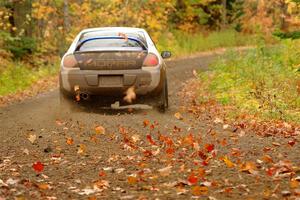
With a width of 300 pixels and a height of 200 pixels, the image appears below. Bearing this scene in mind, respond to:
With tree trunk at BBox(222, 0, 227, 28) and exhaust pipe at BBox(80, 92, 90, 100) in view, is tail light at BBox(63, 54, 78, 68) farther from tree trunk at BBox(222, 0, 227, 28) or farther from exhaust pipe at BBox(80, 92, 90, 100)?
tree trunk at BBox(222, 0, 227, 28)

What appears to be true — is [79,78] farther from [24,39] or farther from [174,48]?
[174,48]

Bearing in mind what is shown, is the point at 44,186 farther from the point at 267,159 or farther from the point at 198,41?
the point at 198,41

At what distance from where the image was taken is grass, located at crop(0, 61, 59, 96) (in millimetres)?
17825

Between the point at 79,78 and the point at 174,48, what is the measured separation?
66.0 ft

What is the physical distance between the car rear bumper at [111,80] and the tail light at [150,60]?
11cm

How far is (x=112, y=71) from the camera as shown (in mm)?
10773

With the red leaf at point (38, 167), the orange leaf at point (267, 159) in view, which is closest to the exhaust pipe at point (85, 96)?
the red leaf at point (38, 167)

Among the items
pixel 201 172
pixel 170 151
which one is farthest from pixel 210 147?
pixel 201 172

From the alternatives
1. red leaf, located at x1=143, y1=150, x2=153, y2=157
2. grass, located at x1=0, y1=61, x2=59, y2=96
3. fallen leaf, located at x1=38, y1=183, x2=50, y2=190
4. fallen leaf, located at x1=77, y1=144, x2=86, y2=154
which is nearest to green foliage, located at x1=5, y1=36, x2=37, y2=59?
grass, located at x1=0, y1=61, x2=59, y2=96

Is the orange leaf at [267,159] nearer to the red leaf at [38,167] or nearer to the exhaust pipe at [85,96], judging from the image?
the red leaf at [38,167]

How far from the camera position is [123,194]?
597 centimetres

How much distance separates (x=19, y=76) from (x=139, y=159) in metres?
12.7

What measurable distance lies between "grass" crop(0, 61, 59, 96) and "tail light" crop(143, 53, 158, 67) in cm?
700

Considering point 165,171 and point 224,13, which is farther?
point 224,13
